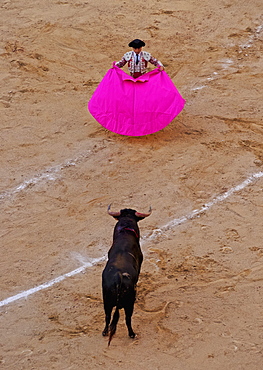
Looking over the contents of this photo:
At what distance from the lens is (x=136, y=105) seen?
8734mm

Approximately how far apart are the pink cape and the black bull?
3.25 meters

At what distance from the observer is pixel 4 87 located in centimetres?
1028

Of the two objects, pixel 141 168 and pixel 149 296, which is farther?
pixel 141 168

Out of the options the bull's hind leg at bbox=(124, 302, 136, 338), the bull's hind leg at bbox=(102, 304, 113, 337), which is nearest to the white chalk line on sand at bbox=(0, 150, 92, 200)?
the bull's hind leg at bbox=(102, 304, 113, 337)

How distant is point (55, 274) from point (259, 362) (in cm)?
223

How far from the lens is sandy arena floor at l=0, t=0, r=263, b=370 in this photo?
17.6 ft

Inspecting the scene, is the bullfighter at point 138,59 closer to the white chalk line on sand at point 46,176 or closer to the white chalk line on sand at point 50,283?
the white chalk line on sand at point 46,176

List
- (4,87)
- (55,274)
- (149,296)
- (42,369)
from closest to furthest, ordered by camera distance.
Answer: (42,369), (149,296), (55,274), (4,87)

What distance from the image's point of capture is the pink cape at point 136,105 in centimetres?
873

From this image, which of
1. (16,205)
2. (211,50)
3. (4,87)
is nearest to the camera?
(16,205)

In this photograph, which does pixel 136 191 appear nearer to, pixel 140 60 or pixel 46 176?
pixel 46 176

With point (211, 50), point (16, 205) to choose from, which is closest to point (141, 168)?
point (16, 205)

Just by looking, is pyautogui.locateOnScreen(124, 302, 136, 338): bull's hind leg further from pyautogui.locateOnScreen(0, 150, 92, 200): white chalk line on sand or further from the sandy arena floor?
pyautogui.locateOnScreen(0, 150, 92, 200): white chalk line on sand

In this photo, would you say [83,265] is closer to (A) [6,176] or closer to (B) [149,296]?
(B) [149,296]
